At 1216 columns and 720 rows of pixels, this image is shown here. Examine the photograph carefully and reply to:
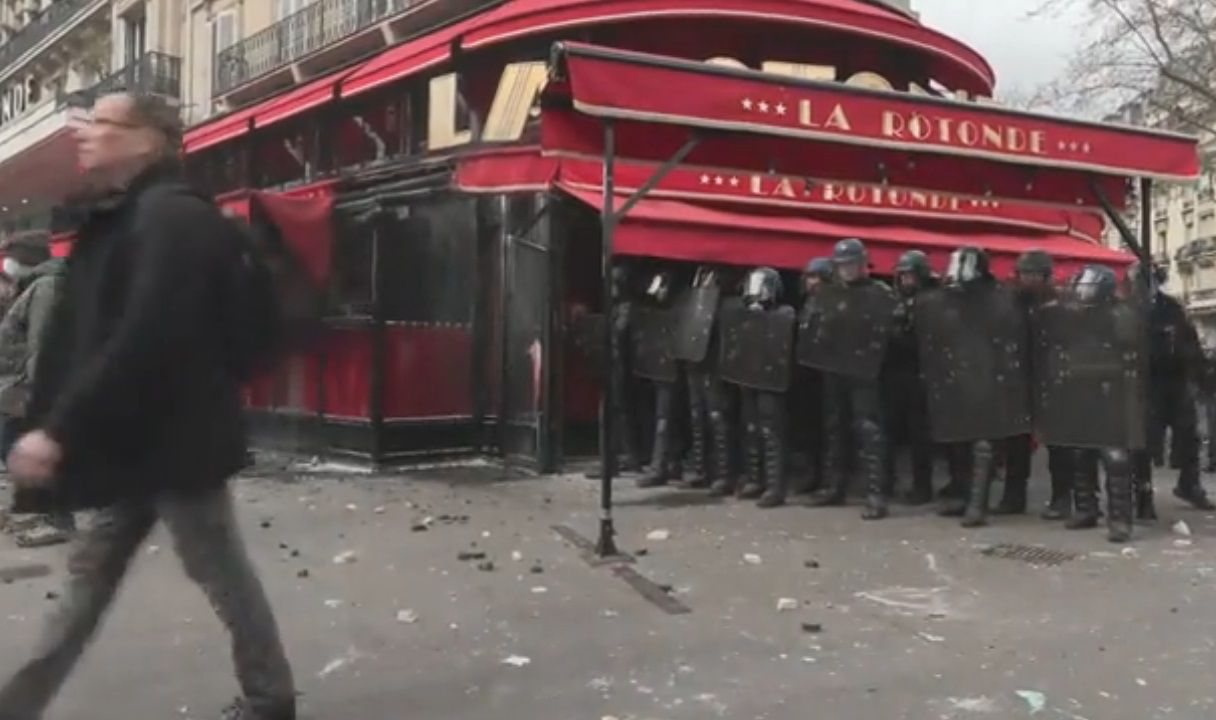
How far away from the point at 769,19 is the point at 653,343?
145 inches

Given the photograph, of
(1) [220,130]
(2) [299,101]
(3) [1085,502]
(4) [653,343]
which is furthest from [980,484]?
(1) [220,130]

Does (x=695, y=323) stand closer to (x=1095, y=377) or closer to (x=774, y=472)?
(x=774, y=472)

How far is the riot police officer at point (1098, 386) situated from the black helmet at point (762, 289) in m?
1.96

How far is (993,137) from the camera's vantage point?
7902mm

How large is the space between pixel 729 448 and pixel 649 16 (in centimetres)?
399

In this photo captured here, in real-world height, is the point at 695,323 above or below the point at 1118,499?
above

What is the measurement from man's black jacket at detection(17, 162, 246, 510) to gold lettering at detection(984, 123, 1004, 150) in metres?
5.87

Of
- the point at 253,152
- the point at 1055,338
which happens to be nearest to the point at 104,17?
the point at 253,152

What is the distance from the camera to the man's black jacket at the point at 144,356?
3.17m

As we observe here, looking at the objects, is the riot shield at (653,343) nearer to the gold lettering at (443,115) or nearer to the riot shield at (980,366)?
the riot shield at (980,366)

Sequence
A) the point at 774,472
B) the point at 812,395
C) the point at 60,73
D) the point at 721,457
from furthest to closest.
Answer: the point at 60,73, the point at 812,395, the point at 721,457, the point at 774,472

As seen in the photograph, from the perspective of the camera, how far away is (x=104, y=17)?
28.6m

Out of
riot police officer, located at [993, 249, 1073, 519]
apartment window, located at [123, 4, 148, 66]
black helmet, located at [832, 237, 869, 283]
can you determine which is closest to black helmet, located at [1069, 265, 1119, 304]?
riot police officer, located at [993, 249, 1073, 519]

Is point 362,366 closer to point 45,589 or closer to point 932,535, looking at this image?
point 45,589
